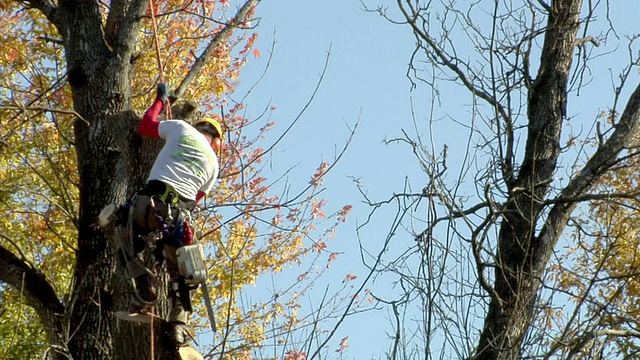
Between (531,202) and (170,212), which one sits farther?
(531,202)

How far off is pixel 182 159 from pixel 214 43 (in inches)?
94.1

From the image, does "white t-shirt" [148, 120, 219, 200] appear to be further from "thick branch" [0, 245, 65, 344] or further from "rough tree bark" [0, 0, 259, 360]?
"thick branch" [0, 245, 65, 344]

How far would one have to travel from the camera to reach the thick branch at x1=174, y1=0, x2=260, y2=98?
9.38 m

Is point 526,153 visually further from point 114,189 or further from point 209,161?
point 114,189

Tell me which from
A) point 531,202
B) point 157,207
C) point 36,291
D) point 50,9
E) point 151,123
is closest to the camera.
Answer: point 157,207

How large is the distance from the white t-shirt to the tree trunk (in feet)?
7.37

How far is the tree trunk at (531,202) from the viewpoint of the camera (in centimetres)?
721

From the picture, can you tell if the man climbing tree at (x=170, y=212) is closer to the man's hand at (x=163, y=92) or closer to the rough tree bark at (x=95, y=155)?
the man's hand at (x=163, y=92)

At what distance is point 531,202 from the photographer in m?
7.50

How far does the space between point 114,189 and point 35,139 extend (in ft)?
15.5

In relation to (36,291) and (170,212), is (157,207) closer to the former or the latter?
(170,212)

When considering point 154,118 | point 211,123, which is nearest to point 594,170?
point 211,123

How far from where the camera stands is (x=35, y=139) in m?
13.6

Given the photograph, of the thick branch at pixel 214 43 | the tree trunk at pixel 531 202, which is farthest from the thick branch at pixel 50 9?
the tree trunk at pixel 531 202
